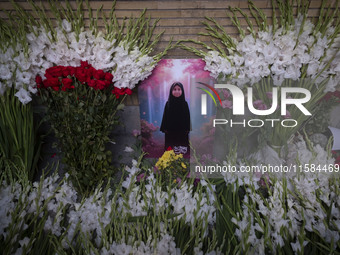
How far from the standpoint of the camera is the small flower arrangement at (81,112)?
171cm

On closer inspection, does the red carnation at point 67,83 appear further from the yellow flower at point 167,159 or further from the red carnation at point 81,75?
the yellow flower at point 167,159

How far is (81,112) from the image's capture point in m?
1.73

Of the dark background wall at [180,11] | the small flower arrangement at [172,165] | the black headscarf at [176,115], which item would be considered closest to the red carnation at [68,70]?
the dark background wall at [180,11]

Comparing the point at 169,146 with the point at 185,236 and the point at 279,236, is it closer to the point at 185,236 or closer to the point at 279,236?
the point at 185,236

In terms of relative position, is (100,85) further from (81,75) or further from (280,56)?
(280,56)

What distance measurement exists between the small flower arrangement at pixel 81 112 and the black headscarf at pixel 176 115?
405 millimetres

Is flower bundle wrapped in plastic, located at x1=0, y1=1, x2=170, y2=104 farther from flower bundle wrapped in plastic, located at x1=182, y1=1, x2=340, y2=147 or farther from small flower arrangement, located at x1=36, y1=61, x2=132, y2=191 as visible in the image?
flower bundle wrapped in plastic, located at x1=182, y1=1, x2=340, y2=147

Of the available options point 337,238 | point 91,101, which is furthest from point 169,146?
point 337,238

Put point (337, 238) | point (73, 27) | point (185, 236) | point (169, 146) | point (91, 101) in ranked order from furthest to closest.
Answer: point (169, 146), point (73, 27), point (91, 101), point (185, 236), point (337, 238)

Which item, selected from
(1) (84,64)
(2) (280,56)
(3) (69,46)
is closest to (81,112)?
(1) (84,64)

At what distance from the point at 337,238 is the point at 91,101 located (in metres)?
1.48

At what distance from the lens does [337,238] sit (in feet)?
3.37

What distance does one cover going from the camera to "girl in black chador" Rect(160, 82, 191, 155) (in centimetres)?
210

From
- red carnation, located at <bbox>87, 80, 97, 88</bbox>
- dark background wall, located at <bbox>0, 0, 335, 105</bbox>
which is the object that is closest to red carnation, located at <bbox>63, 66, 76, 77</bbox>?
red carnation, located at <bbox>87, 80, 97, 88</bbox>
